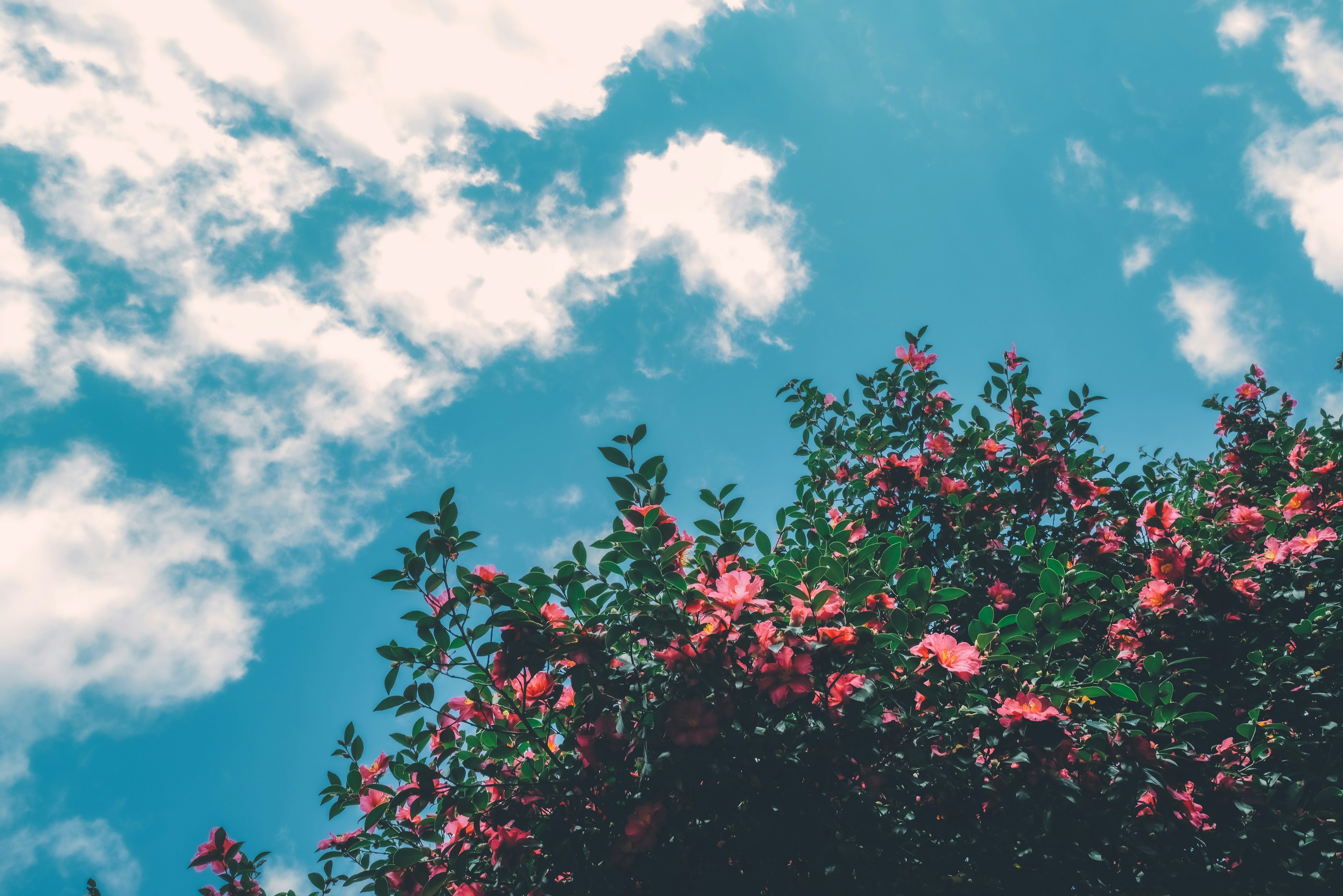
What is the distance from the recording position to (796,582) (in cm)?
207

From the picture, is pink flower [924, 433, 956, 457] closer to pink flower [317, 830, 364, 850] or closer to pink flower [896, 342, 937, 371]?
pink flower [896, 342, 937, 371]

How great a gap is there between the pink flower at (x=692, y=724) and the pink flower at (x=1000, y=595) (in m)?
2.13

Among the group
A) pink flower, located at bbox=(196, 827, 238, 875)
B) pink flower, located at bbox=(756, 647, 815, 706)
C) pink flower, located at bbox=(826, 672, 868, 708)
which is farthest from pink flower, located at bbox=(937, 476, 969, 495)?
pink flower, located at bbox=(196, 827, 238, 875)

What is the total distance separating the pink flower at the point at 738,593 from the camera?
6.04 feet

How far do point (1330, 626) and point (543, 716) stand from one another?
10.5ft

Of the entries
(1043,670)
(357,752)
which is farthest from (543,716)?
(1043,670)

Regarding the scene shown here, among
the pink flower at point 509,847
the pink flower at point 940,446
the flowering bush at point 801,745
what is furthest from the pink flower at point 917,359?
the pink flower at point 509,847

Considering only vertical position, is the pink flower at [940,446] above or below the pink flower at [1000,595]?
above

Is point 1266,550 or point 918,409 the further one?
point 918,409

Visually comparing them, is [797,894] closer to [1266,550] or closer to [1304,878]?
[1304,878]

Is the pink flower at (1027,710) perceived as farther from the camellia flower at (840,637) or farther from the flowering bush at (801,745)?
the camellia flower at (840,637)

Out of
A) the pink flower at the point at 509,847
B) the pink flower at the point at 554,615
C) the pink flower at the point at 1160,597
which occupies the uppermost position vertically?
the pink flower at the point at 554,615

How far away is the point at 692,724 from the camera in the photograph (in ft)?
5.71

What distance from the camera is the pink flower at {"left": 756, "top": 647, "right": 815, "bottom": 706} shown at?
5.59 feet
